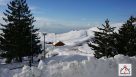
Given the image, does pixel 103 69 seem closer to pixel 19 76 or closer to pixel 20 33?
pixel 19 76

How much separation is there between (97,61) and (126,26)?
21.6 metres

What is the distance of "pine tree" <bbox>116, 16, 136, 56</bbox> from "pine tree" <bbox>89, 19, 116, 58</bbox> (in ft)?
3.48

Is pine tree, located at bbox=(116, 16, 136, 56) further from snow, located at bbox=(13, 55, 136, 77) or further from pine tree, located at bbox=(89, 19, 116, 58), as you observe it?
snow, located at bbox=(13, 55, 136, 77)

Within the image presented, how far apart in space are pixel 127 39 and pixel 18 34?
1811 cm

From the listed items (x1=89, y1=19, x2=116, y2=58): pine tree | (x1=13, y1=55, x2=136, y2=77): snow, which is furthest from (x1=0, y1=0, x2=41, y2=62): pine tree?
(x1=13, y1=55, x2=136, y2=77): snow

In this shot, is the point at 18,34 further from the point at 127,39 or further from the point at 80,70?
the point at 80,70

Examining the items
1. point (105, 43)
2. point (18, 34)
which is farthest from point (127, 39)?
point (18, 34)

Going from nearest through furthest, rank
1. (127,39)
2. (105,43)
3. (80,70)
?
(80,70)
(127,39)
(105,43)

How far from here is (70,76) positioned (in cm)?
1593

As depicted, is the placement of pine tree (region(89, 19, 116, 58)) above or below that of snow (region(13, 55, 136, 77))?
above

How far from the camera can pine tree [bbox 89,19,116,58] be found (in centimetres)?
3612

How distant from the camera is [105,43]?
3822 cm

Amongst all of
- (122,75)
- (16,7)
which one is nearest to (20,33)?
(16,7)

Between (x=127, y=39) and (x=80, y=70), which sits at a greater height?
(x=127, y=39)
